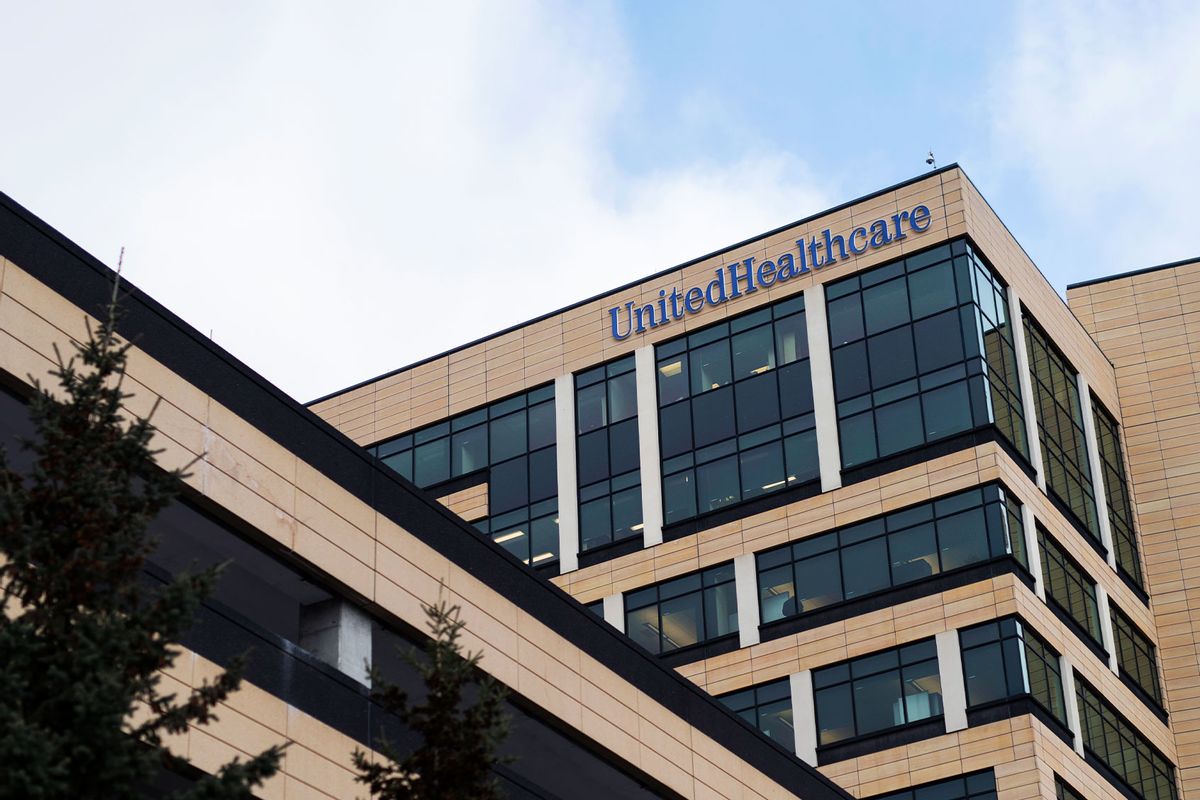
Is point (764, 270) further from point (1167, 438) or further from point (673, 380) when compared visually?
point (1167, 438)

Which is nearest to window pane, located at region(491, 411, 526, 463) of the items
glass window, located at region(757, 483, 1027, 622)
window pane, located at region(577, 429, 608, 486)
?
window pane, located at region(577, 429, 608, 486)

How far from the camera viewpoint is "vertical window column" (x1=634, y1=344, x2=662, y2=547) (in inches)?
2498

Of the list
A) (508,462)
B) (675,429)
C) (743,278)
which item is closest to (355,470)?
(675,429)

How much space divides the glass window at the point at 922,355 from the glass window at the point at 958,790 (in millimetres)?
10279

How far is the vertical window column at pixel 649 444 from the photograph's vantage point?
6344 centimetres

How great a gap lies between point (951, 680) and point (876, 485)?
6.58m

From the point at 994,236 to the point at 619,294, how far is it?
43.5ft

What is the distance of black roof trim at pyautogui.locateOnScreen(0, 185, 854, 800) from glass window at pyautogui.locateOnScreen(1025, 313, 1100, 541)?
2337 centimetres

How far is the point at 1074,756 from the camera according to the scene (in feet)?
187

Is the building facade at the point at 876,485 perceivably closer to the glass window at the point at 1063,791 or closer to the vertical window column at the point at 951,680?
the vertical window column at the point at 951,680

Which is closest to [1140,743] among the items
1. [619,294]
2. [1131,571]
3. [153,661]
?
[1131,571]

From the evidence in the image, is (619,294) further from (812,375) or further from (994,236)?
(994,236)

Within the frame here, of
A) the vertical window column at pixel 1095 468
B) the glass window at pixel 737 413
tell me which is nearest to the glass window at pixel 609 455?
the glass window at pixel 737 413

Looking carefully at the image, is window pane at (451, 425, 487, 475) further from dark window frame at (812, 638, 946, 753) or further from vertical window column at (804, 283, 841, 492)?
dark window frame at (812, 638, 946, 753)
